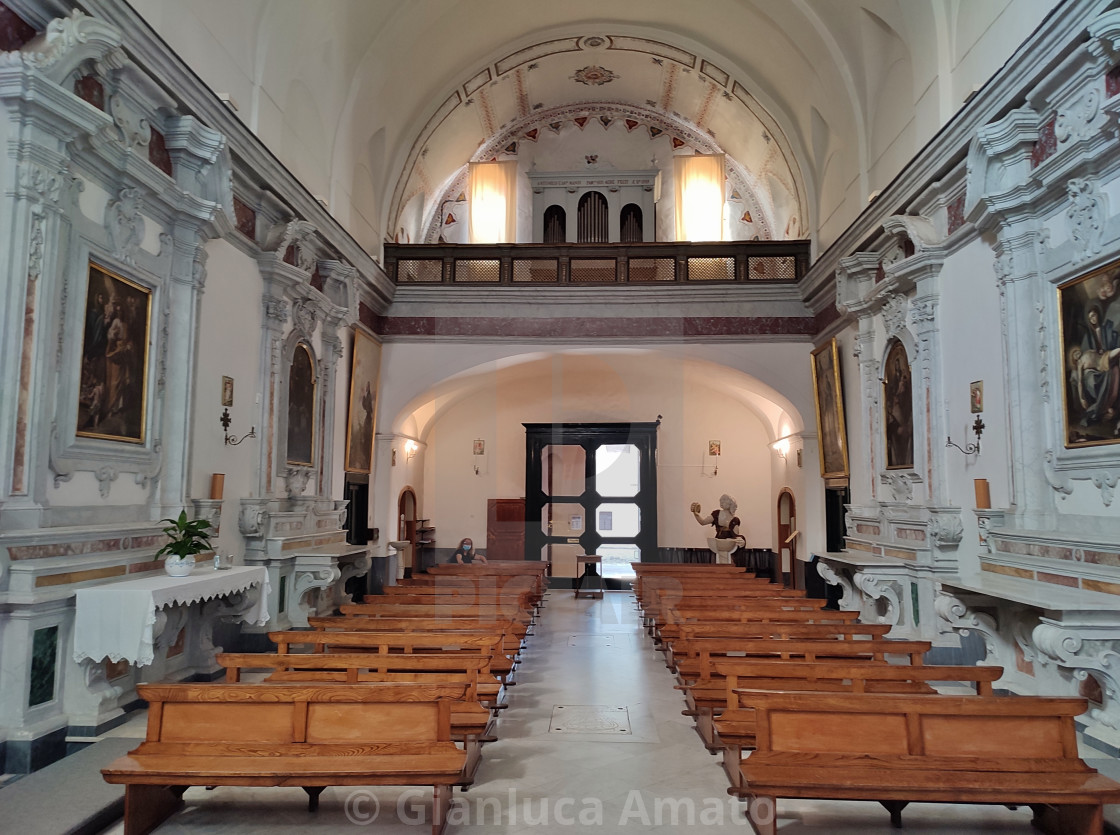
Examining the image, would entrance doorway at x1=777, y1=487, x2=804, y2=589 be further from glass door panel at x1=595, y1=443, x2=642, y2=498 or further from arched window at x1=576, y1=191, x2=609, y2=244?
arched window at x1=576, y1=191, x2=609, y2=244

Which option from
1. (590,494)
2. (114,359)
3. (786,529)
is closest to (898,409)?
(786,529)

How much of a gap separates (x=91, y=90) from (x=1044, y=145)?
6.44 meters

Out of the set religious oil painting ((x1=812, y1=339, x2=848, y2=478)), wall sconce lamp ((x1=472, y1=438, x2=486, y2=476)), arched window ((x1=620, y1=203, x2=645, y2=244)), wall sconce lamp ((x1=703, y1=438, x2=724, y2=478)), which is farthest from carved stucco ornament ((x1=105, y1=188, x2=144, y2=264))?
wall sconce lamp ((x1=703, y1=438, x2=724, y2=478))

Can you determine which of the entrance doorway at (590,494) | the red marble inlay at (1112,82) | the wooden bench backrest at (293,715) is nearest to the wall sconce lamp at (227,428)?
the wooden bench backrest at (293,715)

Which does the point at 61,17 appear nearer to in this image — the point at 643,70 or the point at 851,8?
the point at 851,8

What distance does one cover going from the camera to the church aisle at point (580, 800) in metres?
3.67

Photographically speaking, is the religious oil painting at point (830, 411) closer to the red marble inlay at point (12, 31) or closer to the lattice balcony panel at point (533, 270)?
the lattice balcony panel at point (533, 270)

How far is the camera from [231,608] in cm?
624

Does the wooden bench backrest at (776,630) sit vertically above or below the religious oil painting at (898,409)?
below

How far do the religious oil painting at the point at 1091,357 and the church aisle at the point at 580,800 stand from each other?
243 cm

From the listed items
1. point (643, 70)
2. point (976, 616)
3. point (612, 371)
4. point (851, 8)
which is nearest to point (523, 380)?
point (612, 371)

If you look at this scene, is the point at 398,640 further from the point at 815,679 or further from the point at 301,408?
the point at 301,408

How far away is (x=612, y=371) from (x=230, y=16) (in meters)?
9.40

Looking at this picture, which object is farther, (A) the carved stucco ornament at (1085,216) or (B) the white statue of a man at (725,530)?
(B) the white statue of a man at (725,530)
